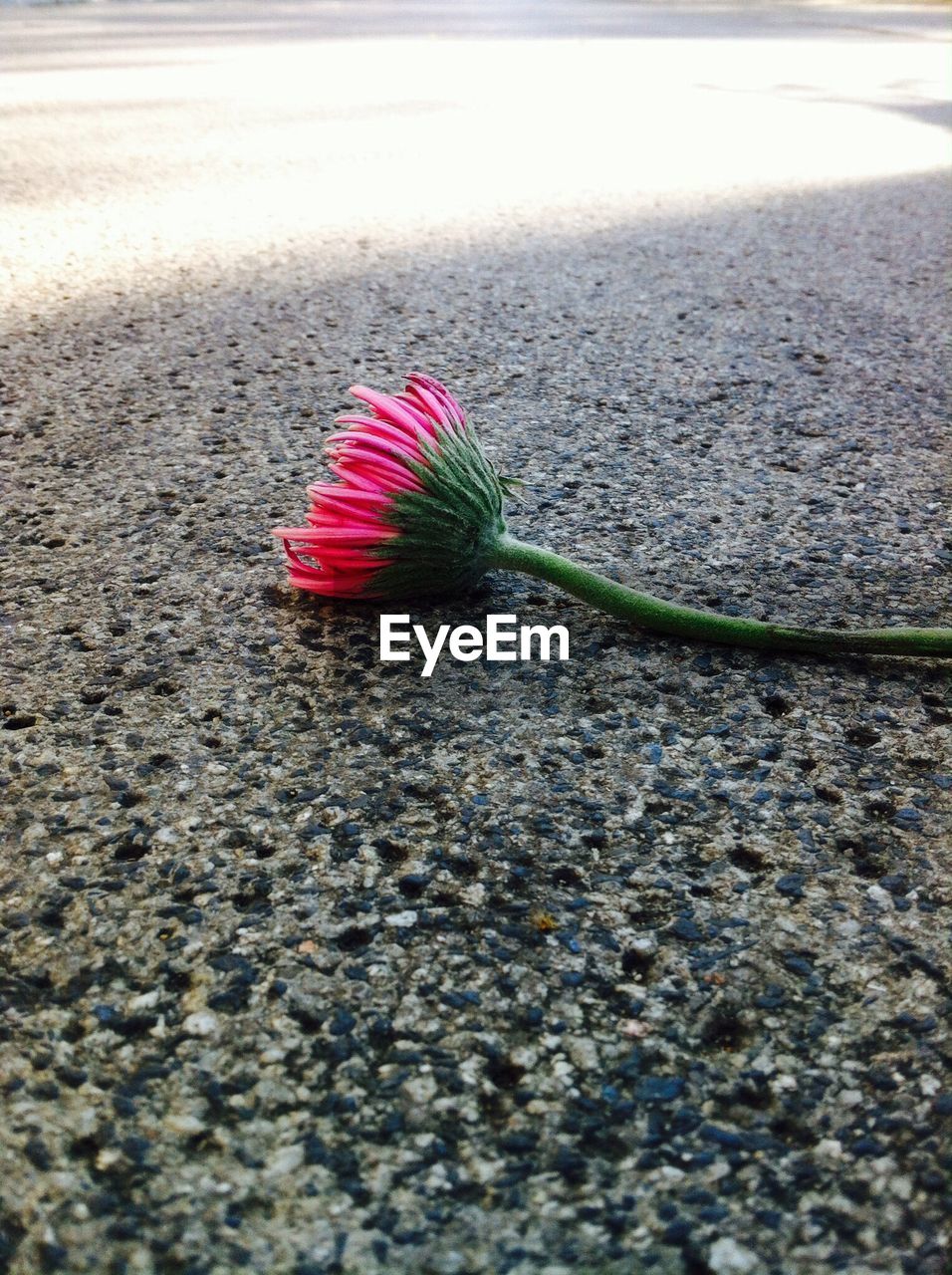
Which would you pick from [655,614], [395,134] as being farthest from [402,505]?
[395,134]

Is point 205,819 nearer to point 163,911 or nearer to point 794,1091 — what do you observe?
point 163,911

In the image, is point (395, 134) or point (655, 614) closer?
point (655, 614)

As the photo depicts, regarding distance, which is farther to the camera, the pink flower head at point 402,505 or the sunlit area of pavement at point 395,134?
the sunlit area of pavement at point 395,134

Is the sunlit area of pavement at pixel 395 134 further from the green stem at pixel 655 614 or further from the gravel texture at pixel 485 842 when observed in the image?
the green stem at pixel 655 614

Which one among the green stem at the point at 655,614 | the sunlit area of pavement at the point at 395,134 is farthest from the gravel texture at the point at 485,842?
the sunlit area of pavement at the point at 395,134

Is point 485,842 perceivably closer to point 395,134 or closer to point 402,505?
point 402,505

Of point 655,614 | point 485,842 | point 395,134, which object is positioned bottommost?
point 485,842

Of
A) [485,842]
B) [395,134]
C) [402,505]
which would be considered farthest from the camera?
[395,134]
